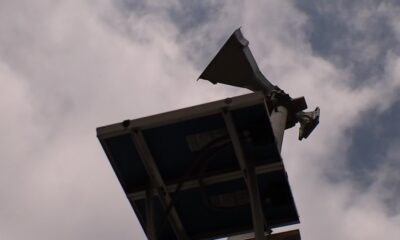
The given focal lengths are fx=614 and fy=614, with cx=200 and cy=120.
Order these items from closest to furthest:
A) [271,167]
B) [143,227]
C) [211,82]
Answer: [271,167] < [143,227] < [211,82]

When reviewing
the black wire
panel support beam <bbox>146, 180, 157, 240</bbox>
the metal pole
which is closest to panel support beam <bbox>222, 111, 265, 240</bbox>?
the black wire

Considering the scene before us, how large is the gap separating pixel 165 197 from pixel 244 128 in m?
1.30

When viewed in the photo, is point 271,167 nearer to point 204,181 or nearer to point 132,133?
point 204,181

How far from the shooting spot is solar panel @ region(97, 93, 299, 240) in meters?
6.25

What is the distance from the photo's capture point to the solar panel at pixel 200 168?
6246 mm

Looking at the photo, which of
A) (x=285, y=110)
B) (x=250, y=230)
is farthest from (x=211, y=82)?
(x=250, y=230)

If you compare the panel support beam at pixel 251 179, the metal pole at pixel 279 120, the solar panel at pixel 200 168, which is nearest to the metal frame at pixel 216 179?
the solar panel at pixel 200 168

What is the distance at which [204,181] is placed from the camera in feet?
22.5

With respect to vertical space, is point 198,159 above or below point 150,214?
above

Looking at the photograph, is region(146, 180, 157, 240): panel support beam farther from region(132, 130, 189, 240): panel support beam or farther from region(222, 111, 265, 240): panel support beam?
region(222, 111, 265, 240): panel support beam

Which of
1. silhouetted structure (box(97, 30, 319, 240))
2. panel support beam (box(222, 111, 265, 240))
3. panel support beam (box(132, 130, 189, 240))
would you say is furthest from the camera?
panel support beam (box(132, 130, 189, 240))

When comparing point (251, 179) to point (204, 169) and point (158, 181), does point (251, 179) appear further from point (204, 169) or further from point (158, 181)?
point (158, 181)

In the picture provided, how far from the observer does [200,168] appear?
22.1ft

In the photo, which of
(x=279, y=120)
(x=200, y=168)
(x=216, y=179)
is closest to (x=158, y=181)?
(x=200, y=168)
